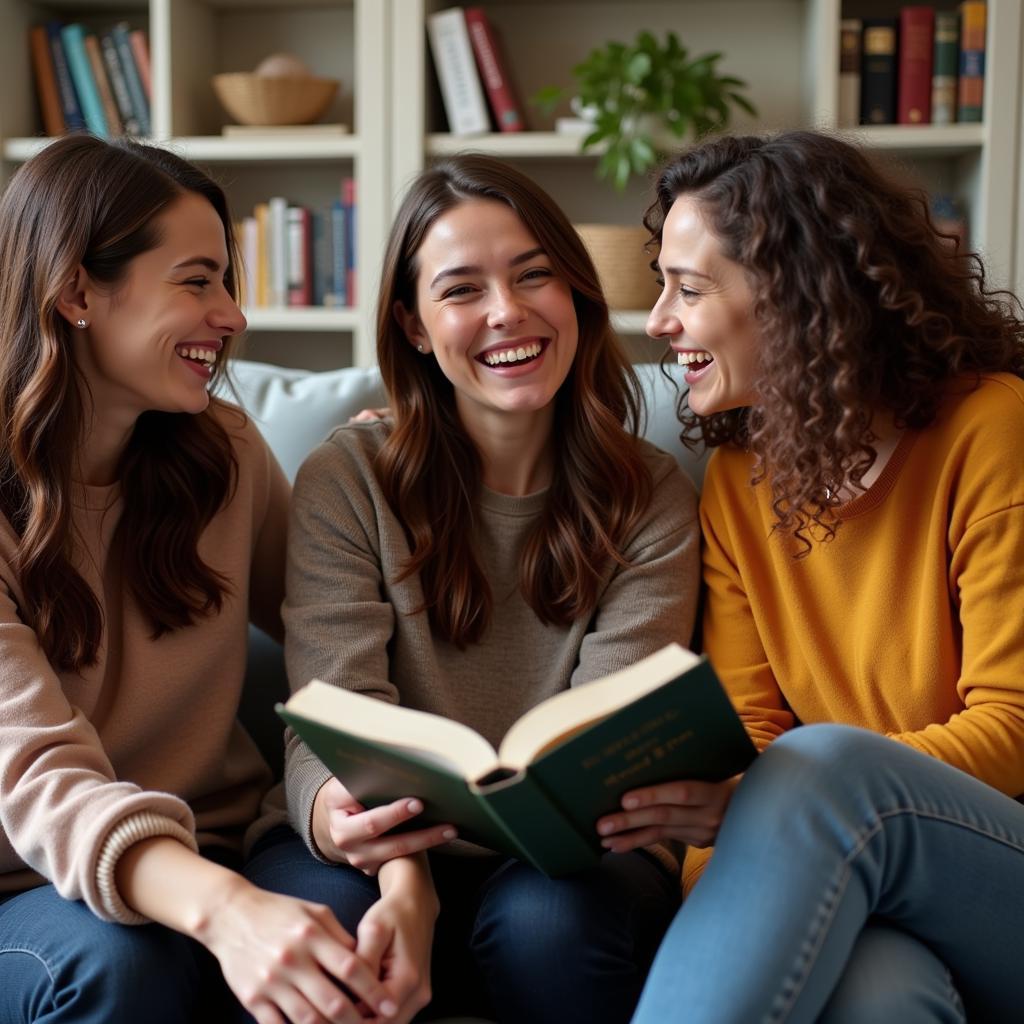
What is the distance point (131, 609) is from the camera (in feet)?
4.62

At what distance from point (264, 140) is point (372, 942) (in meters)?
2.34

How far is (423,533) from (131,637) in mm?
344

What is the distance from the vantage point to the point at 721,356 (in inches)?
56.6

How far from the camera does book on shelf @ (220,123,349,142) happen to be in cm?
302

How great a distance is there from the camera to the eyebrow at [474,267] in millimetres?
1485

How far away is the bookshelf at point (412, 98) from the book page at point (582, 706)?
6.43 ft

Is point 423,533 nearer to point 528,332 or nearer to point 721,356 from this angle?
point 528,332

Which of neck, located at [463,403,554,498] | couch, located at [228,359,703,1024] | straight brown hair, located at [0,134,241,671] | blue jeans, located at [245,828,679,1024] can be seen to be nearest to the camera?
blue jeans, located at [245,828,679,1024]

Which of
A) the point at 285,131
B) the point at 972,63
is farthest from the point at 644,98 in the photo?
the point at 285,131

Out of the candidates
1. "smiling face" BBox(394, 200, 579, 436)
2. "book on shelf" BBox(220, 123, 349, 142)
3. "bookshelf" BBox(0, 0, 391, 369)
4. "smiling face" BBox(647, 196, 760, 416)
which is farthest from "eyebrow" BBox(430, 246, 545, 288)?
"book on shelf" BBox(220, 123, 349, 142)

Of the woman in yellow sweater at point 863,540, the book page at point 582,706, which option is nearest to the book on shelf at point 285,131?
the woman in yellow sweater at point 863,540

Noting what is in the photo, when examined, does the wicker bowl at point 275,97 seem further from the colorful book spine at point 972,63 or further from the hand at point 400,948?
the hand at point 400,948

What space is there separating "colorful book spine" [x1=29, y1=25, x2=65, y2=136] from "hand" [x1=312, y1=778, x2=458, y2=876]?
2.47m

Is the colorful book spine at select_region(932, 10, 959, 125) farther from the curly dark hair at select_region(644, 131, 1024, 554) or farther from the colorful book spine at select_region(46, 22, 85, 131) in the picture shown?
the colorful book spine at select_region(46, 22, 85, 131)
